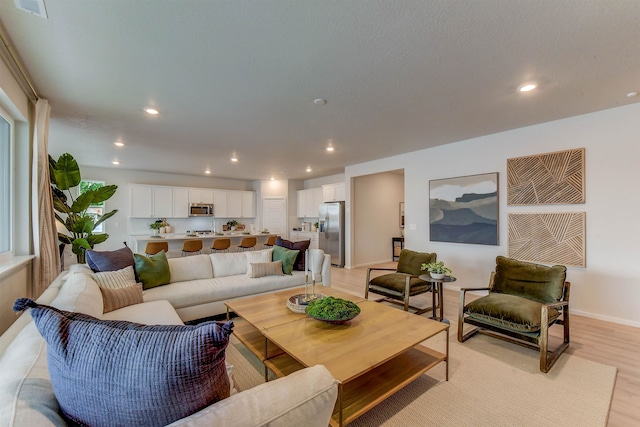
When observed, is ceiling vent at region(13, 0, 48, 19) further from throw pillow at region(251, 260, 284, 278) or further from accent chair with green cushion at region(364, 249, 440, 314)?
accent chair with green cushion at region(364, 249, 440, 314)

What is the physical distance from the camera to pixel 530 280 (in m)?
2.96

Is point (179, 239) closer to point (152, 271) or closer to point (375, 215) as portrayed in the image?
point (152, 271)

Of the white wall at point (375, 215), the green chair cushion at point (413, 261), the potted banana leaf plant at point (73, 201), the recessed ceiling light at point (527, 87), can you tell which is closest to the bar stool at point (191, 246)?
the potted banana leaf plant at point (73, 201)

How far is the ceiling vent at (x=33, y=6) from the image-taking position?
163 cm

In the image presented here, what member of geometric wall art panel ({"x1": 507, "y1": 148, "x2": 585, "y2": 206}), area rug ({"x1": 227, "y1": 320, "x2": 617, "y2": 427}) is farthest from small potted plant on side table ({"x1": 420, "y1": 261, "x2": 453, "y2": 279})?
geometric wall art panel ({"x1": 507, "y1": 148, "x2": 585, "y2": 206})

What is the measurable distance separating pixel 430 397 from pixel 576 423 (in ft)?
2.86

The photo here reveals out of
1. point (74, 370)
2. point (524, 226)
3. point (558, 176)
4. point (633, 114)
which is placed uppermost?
point (633, 114)

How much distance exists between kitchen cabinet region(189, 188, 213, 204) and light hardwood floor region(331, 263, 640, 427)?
6.94m

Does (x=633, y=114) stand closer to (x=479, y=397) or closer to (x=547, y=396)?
(x=547, y=396)

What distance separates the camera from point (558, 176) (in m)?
3.65

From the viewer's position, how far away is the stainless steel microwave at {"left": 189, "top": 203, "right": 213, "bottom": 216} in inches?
312

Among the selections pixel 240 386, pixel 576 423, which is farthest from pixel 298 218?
pixel 576 423

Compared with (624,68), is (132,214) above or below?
below

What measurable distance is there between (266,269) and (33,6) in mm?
3136
